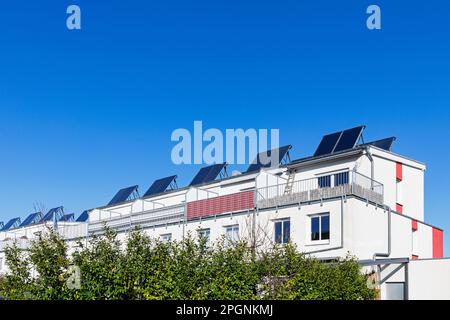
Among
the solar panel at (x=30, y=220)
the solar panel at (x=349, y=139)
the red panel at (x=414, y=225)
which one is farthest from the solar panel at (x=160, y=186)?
the solar panel at (x=30, y=220)

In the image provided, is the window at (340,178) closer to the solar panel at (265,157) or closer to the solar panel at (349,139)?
the solar panel at (349,139)

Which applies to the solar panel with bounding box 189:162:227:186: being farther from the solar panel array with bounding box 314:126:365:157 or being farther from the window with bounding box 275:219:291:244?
the window with bounding box 275:219:291:244

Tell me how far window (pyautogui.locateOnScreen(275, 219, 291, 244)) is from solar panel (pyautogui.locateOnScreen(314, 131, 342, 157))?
5.77 metres

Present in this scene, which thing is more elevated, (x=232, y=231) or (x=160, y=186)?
(x=160, y=186)

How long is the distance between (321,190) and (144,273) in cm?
1732

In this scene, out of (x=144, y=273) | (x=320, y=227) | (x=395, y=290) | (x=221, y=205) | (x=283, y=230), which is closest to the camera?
(x=144, y=273)

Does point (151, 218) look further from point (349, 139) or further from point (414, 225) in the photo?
point (414, 225)

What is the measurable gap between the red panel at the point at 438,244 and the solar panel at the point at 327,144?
7.72 metres

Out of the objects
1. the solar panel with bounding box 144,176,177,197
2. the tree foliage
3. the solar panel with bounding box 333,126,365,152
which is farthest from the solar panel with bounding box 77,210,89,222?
the tree foliage

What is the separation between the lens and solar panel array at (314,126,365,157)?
36.2 meters

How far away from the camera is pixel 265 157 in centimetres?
4462

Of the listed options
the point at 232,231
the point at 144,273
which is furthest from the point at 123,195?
the point at 144,273
